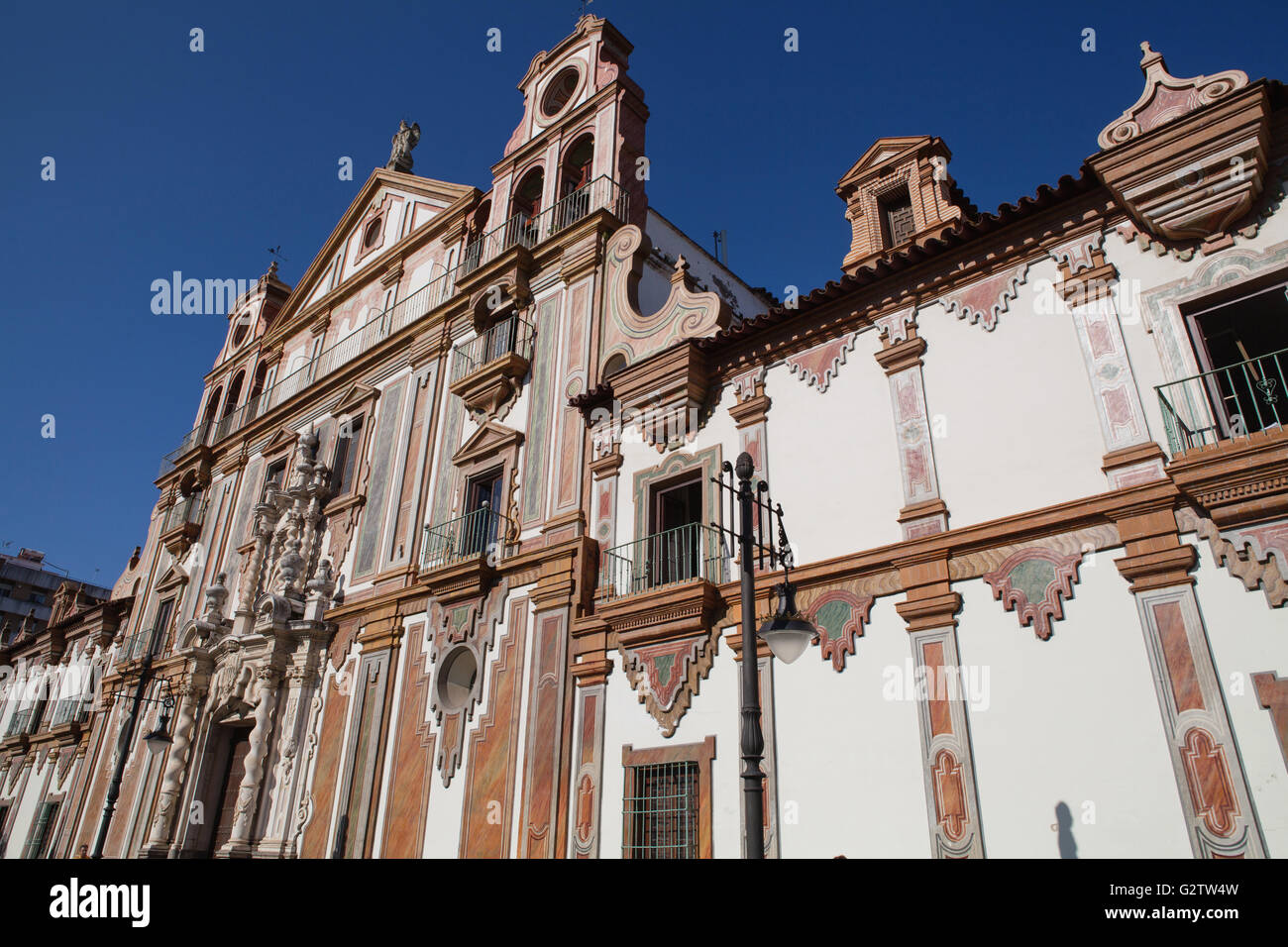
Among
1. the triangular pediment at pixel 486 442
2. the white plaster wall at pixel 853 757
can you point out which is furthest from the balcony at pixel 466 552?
the white plaster wall at pixel 853 757

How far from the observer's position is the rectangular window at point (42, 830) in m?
24.3

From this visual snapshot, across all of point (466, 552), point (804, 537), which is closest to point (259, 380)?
point (466, 552)

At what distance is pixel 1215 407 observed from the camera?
7910 millimetres

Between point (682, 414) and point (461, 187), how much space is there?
11447 mm

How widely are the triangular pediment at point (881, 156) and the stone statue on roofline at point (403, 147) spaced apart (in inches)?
574

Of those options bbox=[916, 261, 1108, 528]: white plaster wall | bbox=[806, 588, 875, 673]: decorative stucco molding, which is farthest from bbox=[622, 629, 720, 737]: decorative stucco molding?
bbox=[916, 261, 1108, 528]: white plaster wall

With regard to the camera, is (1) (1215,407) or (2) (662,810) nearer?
(1) (1215,407)

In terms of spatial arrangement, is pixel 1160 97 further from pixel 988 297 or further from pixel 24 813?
pixel 24 813

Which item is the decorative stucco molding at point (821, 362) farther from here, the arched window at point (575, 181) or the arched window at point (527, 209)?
the arched window at point (527, 209)

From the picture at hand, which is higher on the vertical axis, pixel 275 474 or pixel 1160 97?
pixel 275 474

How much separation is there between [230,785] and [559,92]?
16.9m

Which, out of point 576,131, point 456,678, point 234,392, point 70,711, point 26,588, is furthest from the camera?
point 26,588

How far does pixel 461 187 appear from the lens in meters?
20.7
